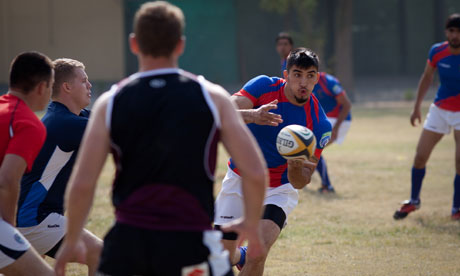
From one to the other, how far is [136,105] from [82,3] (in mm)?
23310

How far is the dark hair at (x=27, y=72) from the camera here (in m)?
3.94

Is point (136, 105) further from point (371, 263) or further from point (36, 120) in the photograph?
point (371, 263)

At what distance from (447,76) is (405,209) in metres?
1.81

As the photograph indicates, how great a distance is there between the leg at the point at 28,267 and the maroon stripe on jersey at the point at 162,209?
1.00 metres

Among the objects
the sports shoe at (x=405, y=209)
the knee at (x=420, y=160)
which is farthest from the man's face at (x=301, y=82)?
the knee at (x=420, y=160)

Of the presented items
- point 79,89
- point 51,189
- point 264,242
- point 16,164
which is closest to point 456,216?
point 264,242

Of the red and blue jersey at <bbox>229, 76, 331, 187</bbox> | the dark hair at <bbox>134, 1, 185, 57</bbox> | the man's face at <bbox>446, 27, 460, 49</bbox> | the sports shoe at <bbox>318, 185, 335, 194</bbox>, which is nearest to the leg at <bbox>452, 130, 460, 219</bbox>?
the man's face at <bbox>446, 27, 460, 49</bbox>

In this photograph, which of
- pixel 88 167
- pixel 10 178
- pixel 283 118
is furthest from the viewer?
pixel 283 118

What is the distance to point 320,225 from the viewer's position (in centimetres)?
793

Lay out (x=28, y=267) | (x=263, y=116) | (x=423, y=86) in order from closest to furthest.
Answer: (x=28, y=267) → (x=263, y=116) → (x=423, y=86)

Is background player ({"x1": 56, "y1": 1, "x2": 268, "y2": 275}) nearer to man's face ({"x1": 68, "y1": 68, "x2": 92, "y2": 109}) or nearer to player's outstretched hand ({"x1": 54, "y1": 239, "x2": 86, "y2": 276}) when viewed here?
player's outstretched hand ({"x1": 54, "y1": 239, "x2": 86, "y2": 276})

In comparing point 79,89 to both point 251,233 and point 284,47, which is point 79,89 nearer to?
point 251,233

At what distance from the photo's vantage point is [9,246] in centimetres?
371

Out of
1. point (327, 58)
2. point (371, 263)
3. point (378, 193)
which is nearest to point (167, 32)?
point (371, 263)
